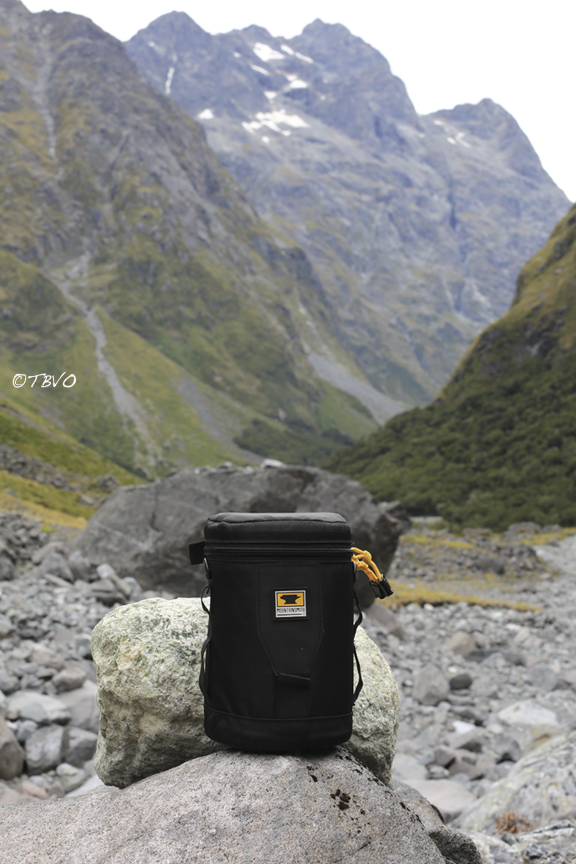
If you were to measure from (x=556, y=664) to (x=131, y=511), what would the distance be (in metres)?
12.8

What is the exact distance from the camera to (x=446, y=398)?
74.8 meters

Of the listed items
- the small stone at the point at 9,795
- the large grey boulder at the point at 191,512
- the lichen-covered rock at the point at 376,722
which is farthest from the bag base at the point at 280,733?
the large grey boulder at the point at 191,512

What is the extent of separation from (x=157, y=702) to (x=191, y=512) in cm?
1417

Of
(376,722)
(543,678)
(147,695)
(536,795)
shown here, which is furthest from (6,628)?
(543,678)

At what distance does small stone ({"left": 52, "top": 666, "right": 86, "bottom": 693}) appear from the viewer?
26.9 feet

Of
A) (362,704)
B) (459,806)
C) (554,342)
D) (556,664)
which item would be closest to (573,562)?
(556,664)

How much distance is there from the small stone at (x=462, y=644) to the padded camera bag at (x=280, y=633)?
13375 millimetres

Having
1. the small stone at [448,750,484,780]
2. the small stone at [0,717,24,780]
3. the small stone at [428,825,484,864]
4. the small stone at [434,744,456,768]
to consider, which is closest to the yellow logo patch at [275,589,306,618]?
the small stone at [428,825,484,864]

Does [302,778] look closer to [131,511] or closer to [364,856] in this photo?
[364,856]

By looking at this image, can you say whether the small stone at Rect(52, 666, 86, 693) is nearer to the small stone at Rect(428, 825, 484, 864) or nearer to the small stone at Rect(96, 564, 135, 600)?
the small stone at Rect(96, 564, 135, 600)

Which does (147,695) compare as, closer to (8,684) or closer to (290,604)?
(290,604)

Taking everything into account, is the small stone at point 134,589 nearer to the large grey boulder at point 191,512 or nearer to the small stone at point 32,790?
the large grey boulder at point 191,512

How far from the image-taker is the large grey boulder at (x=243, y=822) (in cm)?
270

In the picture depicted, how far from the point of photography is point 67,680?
8.21 m
